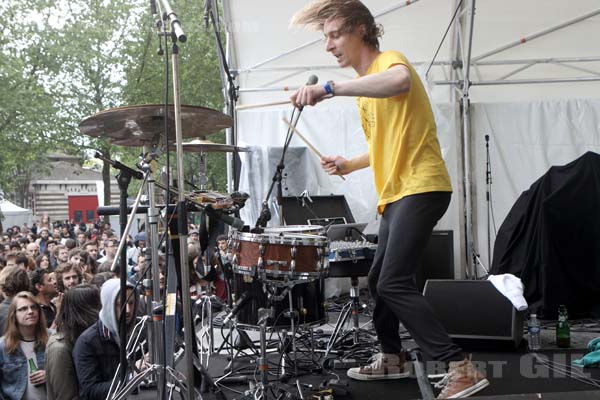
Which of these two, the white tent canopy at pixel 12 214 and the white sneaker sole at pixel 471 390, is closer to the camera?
the white sneaker sole at pixel 471 390

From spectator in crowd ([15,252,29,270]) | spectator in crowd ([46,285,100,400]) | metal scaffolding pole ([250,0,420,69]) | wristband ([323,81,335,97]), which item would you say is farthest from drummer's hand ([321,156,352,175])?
metal scaffolding pole ([250,0,420,69])

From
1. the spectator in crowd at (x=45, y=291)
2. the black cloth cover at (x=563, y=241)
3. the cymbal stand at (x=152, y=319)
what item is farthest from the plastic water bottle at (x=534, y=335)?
the spectator in crowd at (x=45, y=291)

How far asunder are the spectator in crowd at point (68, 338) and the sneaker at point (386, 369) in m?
1.87

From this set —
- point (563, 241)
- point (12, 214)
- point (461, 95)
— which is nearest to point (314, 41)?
point (461, 95)

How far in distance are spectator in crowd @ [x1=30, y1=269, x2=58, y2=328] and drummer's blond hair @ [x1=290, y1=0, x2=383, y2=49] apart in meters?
3.57

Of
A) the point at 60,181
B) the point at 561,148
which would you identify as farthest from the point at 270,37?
the point at 60,181

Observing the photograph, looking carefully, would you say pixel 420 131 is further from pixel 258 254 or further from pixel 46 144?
pixel 46 144

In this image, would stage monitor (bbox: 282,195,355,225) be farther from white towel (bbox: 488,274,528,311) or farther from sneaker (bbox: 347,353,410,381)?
sneaker (bbox: 347,353,410,381)

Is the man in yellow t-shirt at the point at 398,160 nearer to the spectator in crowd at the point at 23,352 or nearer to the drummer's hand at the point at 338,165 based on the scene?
the drummer's hand at the point at 338,165

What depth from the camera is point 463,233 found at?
28.1 ft

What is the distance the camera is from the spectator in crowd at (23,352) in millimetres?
3881

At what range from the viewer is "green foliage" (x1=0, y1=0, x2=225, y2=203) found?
20.6 m

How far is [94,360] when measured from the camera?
12.0 feet

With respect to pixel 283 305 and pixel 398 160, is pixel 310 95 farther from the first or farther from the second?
pixel 283 305
